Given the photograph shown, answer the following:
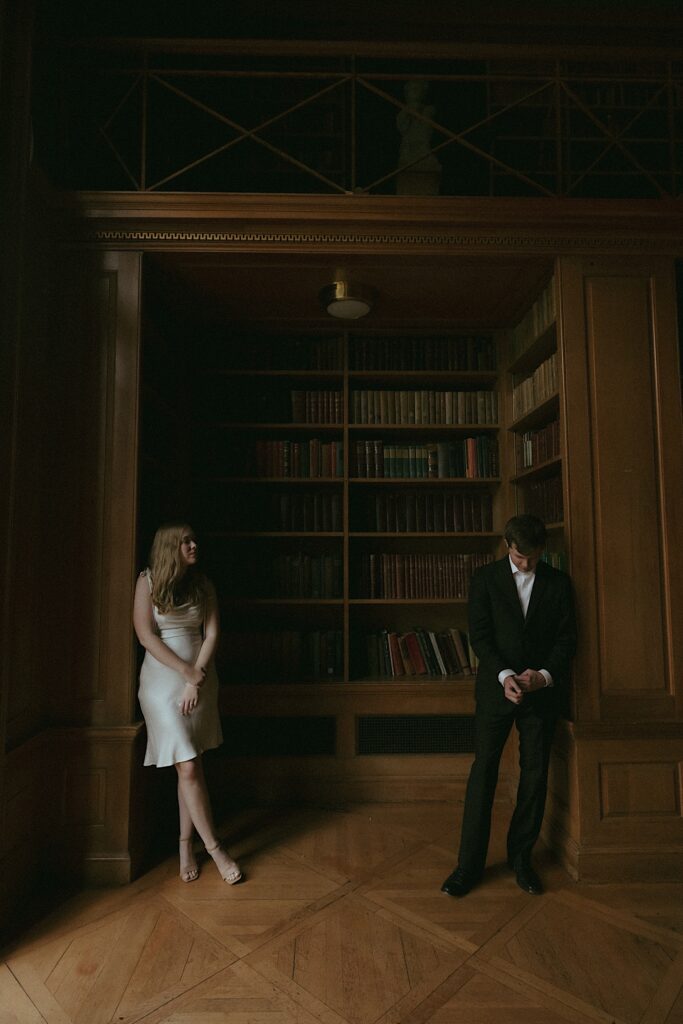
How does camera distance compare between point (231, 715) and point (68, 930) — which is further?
point (231, 715)

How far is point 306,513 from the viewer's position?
11.2 feet

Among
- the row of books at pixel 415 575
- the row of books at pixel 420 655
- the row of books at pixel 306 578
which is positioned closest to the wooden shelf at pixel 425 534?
the row of books at pixel 415 575

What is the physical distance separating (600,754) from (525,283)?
2288 millimetres

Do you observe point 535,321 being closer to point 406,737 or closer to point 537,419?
point 537,419

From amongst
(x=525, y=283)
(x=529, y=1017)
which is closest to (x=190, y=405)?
(x=525, y=283)

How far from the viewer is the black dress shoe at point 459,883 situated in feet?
7.50

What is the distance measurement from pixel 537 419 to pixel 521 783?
6.02ft

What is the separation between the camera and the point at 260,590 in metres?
3.40

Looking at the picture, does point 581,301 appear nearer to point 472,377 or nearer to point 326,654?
point 472,377

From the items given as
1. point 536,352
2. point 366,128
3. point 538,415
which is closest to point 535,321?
point 536,352

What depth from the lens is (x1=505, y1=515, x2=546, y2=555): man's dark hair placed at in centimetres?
232

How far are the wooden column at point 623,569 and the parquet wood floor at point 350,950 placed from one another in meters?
0.24

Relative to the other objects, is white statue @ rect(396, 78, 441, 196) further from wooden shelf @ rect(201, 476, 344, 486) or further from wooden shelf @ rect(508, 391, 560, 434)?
wooden shelf @ rect(201, 476, 344, 486)

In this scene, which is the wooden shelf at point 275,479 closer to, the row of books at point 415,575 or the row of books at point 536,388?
the row of books at point 415,575
